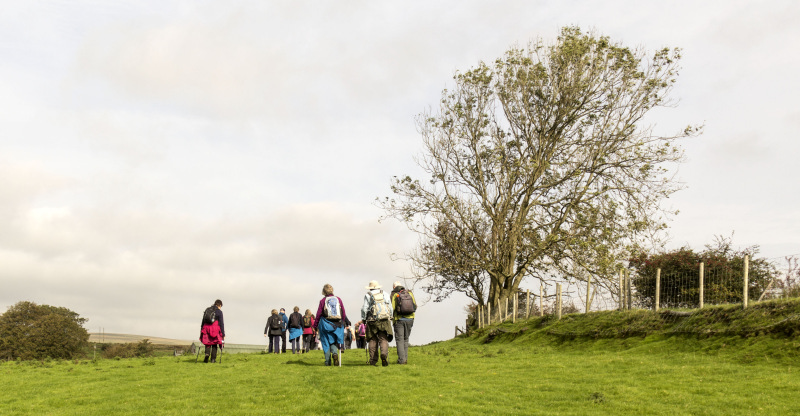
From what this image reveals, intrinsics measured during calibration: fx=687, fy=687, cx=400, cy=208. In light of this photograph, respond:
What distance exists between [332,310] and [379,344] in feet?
5.25

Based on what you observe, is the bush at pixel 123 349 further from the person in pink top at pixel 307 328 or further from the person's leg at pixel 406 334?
the person's leg at pixel 406 334

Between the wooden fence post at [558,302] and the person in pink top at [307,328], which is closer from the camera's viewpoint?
the wooden fence post at [558,302]

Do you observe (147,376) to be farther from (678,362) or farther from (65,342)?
(65,342)

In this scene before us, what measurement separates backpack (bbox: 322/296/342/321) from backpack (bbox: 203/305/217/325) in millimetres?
4393

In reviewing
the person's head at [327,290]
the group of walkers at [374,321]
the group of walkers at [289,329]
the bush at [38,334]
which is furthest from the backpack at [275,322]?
the bush at [38,334]

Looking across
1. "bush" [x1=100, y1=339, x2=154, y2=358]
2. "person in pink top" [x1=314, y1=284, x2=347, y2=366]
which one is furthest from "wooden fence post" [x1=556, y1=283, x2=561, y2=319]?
"bush" [x1=100, y1=339, x2=154, y2=358]

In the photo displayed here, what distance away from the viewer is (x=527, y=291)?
39.7 m

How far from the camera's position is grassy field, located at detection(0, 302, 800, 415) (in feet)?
38.0

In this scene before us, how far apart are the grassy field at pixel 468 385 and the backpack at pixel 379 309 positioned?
136 cm

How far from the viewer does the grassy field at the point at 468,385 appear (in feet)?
38.0

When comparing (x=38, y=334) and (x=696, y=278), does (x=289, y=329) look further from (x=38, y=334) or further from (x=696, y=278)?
(x=38, y=334)

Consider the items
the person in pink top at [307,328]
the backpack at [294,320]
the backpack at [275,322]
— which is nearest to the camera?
the backpack at [294,320]

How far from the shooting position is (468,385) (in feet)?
46.7

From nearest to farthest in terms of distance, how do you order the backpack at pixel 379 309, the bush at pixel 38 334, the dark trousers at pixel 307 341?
1. the backpack at pixel 379 309
2. the dark trousers at pixel 307 341
3. the bush at pixel 38 334
